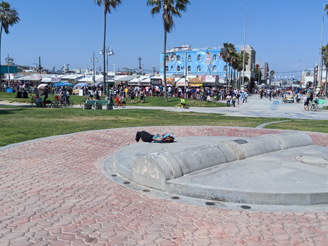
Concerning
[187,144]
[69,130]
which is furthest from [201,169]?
[69,130]

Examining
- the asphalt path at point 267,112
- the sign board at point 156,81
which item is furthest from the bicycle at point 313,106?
the sign board at point 156,81

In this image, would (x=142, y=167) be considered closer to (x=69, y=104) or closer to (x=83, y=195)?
(x=83, y=195)

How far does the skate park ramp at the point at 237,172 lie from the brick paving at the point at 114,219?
365 mm

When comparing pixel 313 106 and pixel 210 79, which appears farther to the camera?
pixel 210 79

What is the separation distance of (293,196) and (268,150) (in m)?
2.85

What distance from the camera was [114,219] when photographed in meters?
4.35

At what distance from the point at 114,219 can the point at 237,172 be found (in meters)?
2.68

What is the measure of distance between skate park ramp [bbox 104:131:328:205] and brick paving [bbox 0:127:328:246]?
1.20 ft

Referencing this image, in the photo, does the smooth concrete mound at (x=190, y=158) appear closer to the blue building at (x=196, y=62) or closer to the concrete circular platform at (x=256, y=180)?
the concrete circular platform at (x=256, y=180)

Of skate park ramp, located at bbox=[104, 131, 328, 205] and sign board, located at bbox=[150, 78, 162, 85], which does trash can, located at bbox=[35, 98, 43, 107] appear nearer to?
skate park ramp, located at bbox=[104, 131, 328, 205]

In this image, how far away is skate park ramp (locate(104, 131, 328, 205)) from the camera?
503 centimetres

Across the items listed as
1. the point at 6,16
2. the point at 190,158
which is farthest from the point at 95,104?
the point at 6,16

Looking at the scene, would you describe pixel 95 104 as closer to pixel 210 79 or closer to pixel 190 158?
pixel 190 158

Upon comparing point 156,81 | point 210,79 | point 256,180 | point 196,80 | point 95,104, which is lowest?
point 256,180
